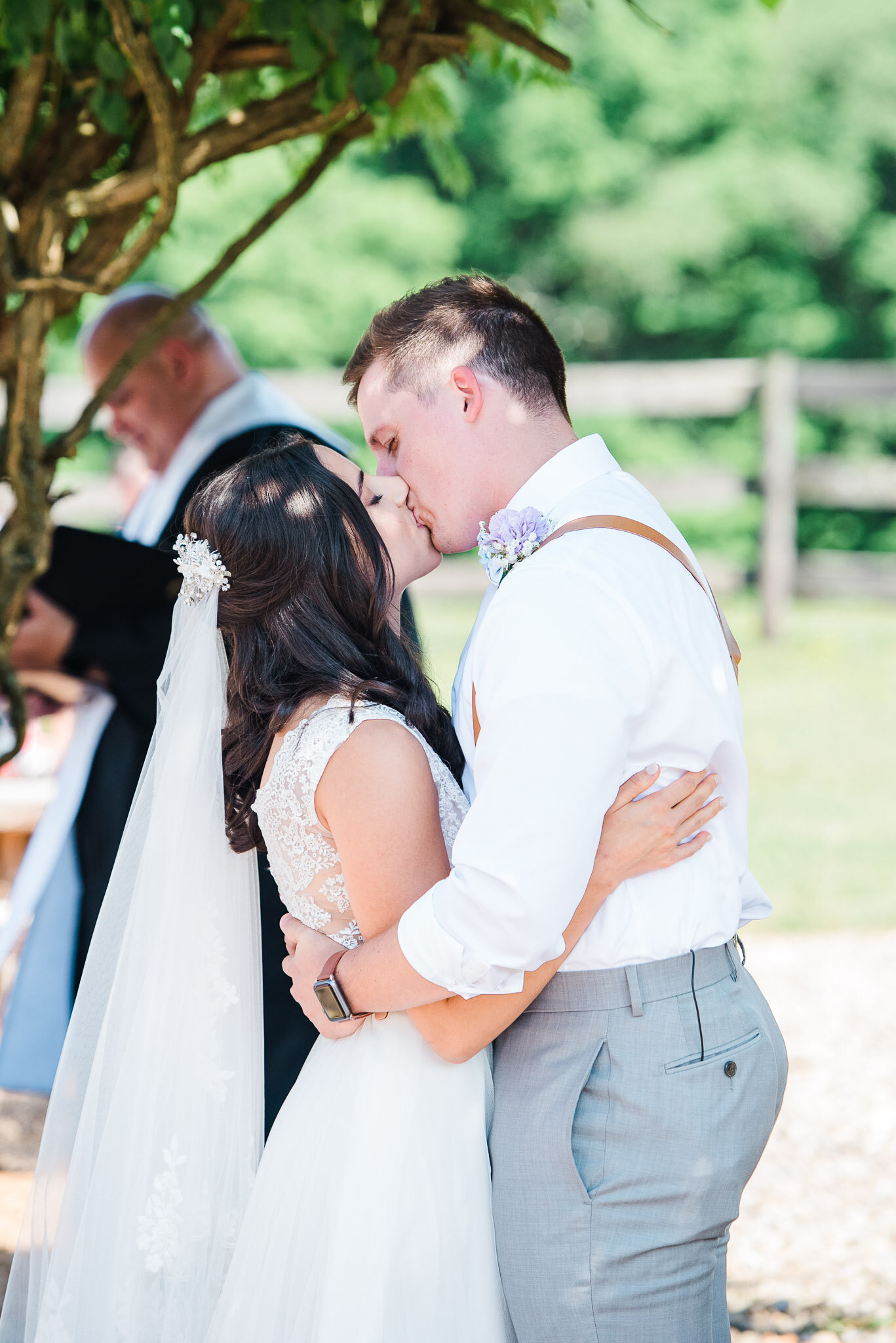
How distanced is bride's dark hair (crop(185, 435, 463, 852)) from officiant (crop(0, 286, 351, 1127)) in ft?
3.37

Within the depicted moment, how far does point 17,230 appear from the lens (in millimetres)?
2434

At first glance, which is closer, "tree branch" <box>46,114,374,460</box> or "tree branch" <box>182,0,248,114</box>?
"tree branch" <box>182,0,248,114</box>

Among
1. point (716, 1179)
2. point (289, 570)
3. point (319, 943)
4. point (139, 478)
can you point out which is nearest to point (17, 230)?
point (289, 570)

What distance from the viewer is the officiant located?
3475 mm

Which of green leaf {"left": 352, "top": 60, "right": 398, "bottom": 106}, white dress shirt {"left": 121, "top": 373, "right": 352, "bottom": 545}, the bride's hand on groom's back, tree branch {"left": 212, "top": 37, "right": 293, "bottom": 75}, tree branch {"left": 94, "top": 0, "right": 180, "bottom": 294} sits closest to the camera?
the bride's hand on groom's back

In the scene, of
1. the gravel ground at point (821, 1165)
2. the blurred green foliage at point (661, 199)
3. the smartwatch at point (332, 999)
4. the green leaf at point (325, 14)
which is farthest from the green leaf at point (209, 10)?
the blurred green foliage at point (661, 199)

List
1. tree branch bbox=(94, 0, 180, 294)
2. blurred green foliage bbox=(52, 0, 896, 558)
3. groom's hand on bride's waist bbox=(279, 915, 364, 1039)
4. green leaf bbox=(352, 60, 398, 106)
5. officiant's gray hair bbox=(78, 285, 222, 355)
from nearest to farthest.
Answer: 1. groom's hand on bride's waist bbox=(279, 915, 364, 1039)
2. tree branch bbox=(94, 0, 180, 294)
3. green leaf bbox=(352, 60, 398, 106)
4. officiant's gray hair bbox=(78, 285, 222, 355)
5. blurred green foliage bbox=(52, 0, 896, 558)

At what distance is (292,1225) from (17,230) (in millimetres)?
1834

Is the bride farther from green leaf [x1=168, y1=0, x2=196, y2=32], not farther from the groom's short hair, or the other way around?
green leaf [x1=168, y1=0, x2=196, y2=32]

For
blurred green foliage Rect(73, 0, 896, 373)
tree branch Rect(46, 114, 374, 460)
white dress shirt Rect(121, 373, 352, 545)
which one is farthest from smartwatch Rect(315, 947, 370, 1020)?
blurred green foliage Rect(73, 0, 896, 373)

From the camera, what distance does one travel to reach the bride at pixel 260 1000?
6.47 ft

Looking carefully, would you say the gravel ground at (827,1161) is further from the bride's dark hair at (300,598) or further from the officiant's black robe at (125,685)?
the bride's dark hair at (300,598)

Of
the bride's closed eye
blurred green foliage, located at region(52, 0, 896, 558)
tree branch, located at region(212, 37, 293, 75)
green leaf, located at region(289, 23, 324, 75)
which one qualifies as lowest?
the bride's closed eye

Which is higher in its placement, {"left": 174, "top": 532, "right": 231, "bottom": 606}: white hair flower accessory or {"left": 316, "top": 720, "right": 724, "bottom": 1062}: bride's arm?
{"left": 174, "top": 532, "right": 231, "bottom": 606}: white hair flower accessory
